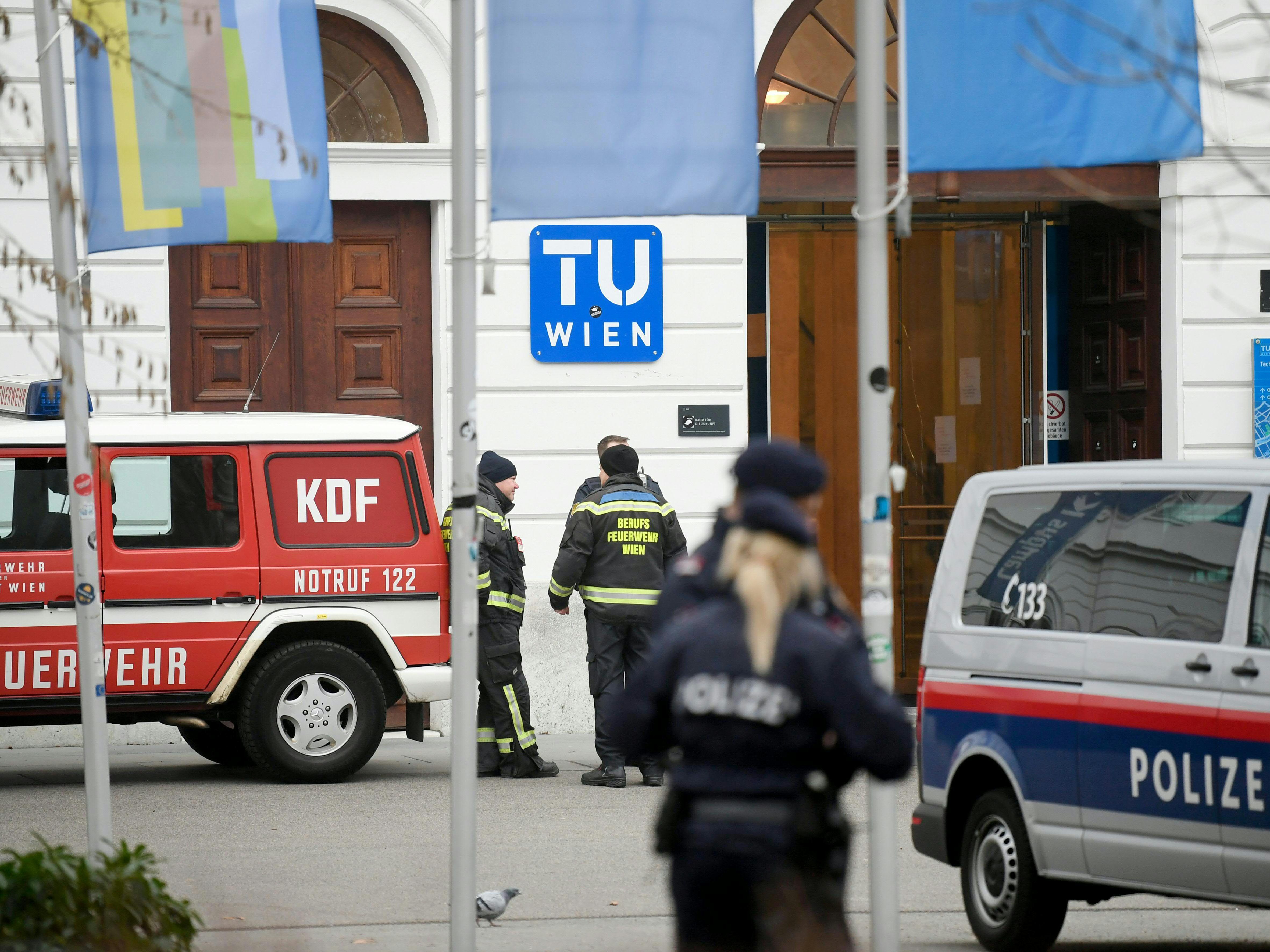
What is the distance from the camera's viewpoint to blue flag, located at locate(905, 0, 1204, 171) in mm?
6188

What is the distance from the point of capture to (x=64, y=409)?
6297mm

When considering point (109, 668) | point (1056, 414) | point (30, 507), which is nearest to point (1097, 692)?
point (109, 668)

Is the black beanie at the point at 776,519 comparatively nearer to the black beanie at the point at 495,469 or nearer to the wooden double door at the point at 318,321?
the black beanie at the point at 495,469

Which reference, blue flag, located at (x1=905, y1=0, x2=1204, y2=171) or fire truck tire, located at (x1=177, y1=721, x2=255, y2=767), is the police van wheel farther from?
fire truck tire, located at (x1=177, y1=721, x2=255, y2=767)

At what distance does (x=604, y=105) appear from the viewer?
6.44 m

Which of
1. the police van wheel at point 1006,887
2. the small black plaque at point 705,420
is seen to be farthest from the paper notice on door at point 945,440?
the police van wheel at point 1006,887

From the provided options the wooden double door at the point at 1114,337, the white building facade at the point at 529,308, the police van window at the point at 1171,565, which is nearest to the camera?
the police van window at the point at 1171,565

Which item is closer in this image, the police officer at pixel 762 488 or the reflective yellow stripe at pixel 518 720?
the police officer at pixel 762 488

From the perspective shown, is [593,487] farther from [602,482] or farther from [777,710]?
[777,710]

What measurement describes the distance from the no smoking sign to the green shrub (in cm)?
1159

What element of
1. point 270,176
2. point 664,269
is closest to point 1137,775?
point 270,176

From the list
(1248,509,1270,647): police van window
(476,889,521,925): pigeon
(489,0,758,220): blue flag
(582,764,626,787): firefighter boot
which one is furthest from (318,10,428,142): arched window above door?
(1248,509,1270,647): police van window

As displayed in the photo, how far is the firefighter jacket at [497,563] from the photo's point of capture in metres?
11.5

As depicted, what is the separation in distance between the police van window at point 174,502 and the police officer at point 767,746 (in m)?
7.71
